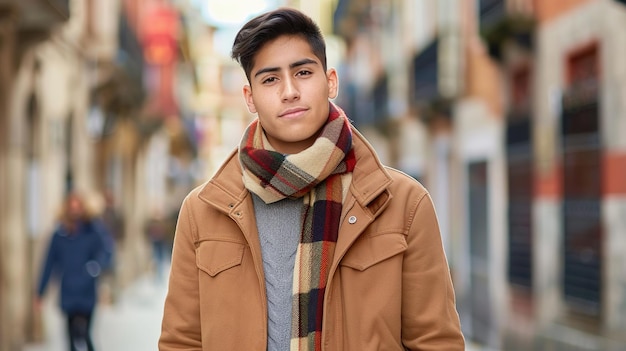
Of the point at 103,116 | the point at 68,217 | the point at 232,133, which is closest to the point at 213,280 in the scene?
the point at 68,217

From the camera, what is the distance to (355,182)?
2334 millimetres

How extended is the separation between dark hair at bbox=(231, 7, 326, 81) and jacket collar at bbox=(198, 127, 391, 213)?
0.87 feet

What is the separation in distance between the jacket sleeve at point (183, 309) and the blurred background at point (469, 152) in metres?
5.18

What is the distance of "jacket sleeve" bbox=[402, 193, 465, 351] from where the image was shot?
2283mm

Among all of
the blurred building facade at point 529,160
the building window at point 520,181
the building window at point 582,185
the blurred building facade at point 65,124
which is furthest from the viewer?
the building window at point 520,181

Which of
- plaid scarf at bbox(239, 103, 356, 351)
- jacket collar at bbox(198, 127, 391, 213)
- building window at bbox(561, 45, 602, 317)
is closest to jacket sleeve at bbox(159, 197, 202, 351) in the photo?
jacket collar at bbox(198, 127, 391, 213)

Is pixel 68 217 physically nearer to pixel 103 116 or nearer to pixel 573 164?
pixel 573 164

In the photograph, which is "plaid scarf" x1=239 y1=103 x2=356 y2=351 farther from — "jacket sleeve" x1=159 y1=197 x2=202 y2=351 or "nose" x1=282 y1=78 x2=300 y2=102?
"jacket sleeve" x1=159 y1=197 x2=202 y2=351

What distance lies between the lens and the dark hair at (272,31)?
2.29m

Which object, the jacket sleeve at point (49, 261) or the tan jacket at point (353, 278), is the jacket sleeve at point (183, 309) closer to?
the tan jacket at point (353, 278)

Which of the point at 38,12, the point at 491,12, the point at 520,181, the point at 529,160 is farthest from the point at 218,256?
the point at 491,12

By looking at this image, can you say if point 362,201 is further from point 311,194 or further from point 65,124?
point 65,124

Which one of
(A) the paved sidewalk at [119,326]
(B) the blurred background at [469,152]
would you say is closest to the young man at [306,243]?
(B) the blurred background at [469,152]

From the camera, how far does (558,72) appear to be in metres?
11.3
